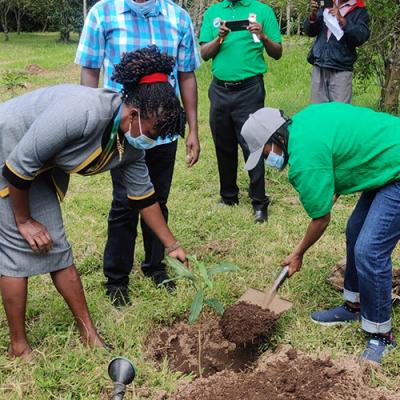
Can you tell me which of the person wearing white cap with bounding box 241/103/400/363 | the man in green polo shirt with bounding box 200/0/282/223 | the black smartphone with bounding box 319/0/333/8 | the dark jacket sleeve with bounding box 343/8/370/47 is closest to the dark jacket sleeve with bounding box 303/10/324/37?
the black smartphone with bounding box 319/0/333/8

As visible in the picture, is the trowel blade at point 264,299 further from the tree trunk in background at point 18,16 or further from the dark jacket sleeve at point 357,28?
the tree trunk in background at point 18,16

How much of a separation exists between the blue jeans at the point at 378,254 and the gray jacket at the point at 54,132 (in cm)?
130

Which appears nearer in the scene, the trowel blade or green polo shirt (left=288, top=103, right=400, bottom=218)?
green polo shirt (left=288, top=103, right=400, bottom=218)

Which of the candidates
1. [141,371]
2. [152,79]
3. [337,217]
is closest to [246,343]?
[141,371]

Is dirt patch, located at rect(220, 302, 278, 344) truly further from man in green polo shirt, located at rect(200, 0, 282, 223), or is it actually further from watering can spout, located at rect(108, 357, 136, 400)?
man in green polo shirt, located at rect(200, 0, 282, 223)

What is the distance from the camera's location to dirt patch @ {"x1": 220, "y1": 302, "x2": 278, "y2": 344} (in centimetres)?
293

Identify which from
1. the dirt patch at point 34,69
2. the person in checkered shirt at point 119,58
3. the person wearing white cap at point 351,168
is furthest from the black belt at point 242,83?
the dirt patch at point 34,69

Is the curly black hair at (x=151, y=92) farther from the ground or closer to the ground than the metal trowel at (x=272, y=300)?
farther from the ground

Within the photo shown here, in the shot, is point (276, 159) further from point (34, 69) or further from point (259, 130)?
point (34, 69)

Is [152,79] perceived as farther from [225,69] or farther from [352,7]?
[352,7]

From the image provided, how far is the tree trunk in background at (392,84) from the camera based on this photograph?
23.1 ft

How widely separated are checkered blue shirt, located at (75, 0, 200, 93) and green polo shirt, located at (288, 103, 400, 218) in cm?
105

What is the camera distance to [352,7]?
5.46 m

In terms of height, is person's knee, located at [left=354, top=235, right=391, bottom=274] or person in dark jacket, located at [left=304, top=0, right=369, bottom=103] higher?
person in dark jacket, located at [left=304, top=0, right=369, bottom=103]
